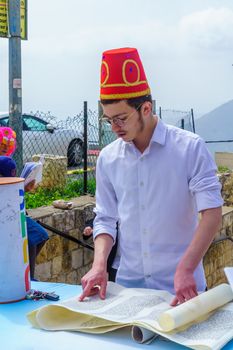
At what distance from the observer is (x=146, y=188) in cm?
198

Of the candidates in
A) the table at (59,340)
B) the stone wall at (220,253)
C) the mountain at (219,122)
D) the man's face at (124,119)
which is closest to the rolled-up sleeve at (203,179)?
the man's face at (124,119)

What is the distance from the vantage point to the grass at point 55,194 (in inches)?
208

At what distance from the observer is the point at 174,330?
53.3 inches

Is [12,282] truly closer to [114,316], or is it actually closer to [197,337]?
[114,316]

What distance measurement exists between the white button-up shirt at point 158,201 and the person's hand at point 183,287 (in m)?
0.28

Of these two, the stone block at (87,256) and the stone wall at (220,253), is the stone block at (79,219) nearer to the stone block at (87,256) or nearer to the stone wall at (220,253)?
the stone block at (87,256)

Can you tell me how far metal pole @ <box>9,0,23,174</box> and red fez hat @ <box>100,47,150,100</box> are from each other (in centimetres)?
272

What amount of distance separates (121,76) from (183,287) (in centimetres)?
74

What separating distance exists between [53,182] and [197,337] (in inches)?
186

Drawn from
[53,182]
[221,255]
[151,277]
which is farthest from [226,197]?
[151,277]

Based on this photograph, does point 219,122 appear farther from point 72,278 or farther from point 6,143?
point 6,143

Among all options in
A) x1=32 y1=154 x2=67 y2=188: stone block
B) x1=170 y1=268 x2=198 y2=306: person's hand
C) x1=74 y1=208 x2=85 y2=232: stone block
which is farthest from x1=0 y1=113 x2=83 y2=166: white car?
x1=170 y1=268 x2=198 y2=306: person's hand

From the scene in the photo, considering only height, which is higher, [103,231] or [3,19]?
[3,19]

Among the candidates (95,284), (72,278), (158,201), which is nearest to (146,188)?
(158,201)
